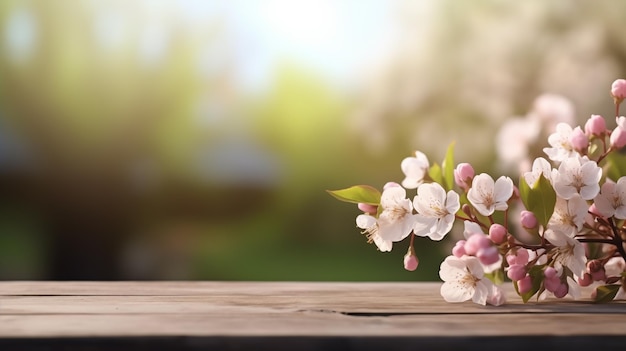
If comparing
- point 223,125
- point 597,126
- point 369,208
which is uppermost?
point 223,125

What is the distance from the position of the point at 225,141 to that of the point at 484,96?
1.49m

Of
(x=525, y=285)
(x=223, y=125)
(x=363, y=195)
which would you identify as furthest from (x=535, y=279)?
(x=223, y=125)

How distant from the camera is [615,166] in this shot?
0.93m

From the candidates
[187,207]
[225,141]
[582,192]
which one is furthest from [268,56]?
[582,192]

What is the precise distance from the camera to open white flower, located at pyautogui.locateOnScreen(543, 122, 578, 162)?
3.08 feet

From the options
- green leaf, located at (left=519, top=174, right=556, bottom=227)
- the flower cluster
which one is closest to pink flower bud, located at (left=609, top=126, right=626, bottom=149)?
the flower cluster

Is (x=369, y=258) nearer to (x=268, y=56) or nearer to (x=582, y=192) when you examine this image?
(x=268, y=56)

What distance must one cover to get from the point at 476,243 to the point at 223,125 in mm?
3621

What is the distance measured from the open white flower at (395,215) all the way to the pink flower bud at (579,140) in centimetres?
23

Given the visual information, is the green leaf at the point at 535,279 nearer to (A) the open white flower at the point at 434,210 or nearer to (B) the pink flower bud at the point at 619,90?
(A) the open white flower at the point at 434,210

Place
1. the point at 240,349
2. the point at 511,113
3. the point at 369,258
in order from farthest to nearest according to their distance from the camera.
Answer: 1. the point at 369,258
2. the point at 511,113
3. the point at 240,349

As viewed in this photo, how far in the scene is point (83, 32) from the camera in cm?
397

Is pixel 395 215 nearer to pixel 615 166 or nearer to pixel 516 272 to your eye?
pixel 516 272

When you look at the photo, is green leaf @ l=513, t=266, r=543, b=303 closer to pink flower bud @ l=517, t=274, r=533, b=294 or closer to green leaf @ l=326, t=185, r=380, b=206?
pink flower bud @ l=517, t=274, r=533, b=294
